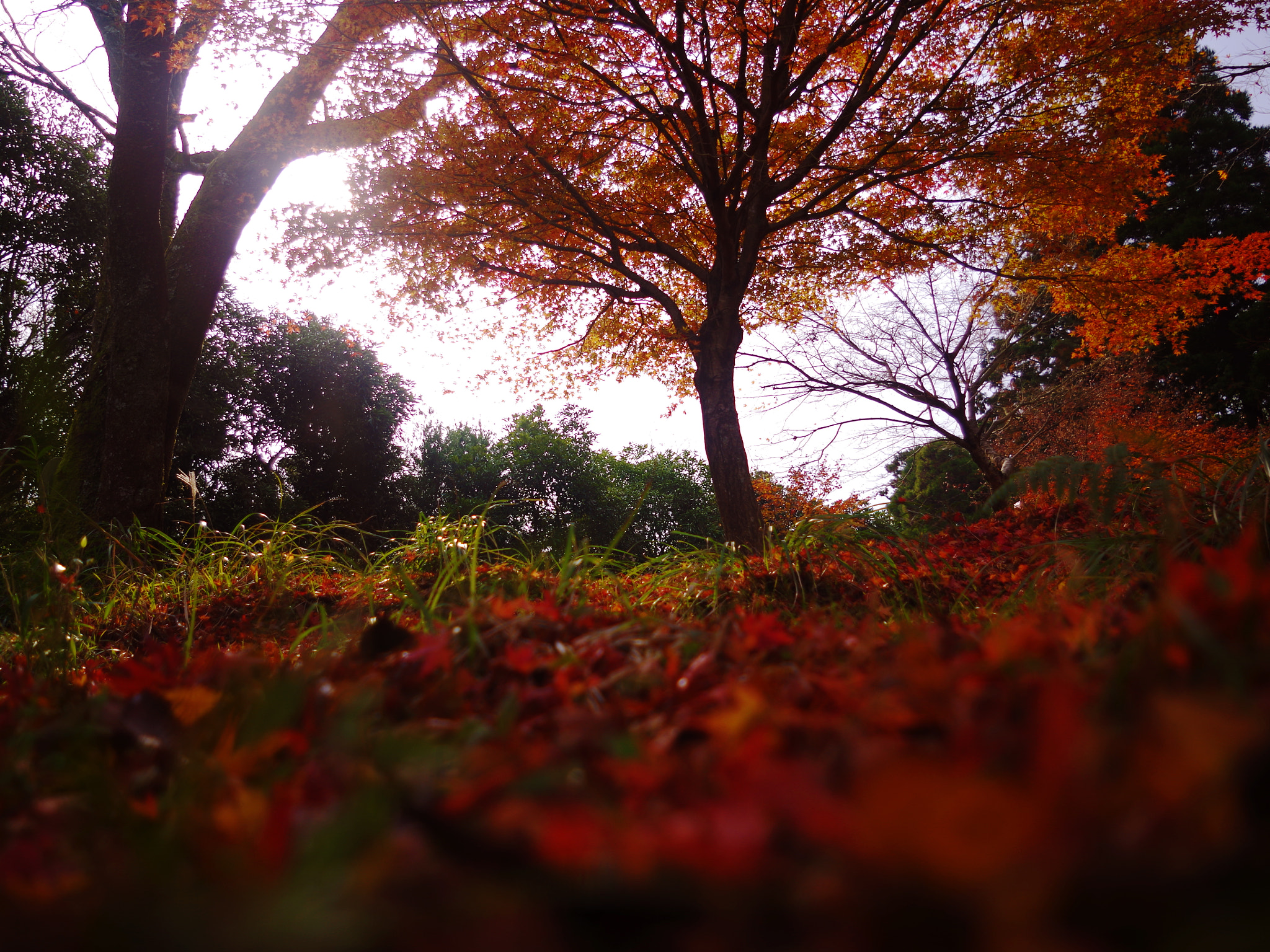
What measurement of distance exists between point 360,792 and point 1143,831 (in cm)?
49

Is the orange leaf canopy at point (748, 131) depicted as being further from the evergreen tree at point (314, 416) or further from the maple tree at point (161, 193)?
the evergreen tree at point (314, 416)

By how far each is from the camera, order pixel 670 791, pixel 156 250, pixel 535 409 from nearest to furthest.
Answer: pixel 670 791 < pixel 156 250 < pixel 535 409

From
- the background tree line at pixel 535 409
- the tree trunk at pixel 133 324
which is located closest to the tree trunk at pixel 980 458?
A: the background tree line at pixel 535 409

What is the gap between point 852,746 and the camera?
1.60 feet

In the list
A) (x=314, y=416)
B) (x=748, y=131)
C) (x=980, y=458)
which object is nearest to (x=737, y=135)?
(x=748, y=131)

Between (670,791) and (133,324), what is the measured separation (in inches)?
284

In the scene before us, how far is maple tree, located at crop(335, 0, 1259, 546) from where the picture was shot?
540 centimetres

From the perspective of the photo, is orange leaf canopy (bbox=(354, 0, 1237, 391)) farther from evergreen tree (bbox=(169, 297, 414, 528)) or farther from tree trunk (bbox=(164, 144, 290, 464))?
evergreen tree (bbox=(169, 297, 414, 528))

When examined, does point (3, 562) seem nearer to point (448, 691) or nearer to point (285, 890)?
point (448, 691)

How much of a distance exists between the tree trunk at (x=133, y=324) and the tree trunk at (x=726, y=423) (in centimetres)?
510

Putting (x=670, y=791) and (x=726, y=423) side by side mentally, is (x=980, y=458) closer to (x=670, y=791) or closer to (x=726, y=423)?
(x=726, y=423)

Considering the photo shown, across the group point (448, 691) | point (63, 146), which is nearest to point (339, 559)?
point (448, 691)

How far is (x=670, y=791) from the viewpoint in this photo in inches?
18.7

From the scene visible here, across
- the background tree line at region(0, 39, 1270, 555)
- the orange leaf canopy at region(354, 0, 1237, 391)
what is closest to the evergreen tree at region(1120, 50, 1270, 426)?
the background tree line at region(0, 39, 1270, 555)
